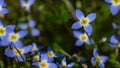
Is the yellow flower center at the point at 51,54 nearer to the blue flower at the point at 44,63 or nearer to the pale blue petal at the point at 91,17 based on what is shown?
the blue flower at the point at 44,63

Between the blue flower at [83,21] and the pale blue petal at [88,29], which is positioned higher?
the blue flower at [83,21]

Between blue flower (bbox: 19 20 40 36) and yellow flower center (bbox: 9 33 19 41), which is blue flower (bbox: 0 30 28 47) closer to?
yellow flower center (bbox: 9 33 19 41)

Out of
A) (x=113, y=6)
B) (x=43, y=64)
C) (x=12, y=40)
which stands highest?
(x=113, y=6)

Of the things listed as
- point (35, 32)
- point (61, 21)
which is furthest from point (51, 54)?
point (35, 32)

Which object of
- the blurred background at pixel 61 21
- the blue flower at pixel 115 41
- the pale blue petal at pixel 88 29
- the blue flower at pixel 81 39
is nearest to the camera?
the pale blue petal at pixel 88 29

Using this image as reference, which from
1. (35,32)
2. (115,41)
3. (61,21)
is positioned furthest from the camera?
(35,32)

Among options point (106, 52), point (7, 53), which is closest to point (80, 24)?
point (7, 53)

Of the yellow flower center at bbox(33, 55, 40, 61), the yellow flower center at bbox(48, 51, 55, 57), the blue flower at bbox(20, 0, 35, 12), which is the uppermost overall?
the blue flower at bbox(20, 0, 35, 12)

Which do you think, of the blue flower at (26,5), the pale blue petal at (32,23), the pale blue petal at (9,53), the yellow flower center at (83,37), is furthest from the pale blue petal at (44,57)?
the pale blue petal at (32,23)

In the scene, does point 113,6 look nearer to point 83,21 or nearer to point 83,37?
point 83,21

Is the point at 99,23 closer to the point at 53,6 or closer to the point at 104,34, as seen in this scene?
the point at 104,34

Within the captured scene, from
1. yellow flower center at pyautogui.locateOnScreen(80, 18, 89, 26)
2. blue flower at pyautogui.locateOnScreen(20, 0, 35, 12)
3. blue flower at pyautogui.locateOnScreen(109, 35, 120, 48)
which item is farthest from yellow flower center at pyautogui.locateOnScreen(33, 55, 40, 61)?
blue flower at pyautogui.locateOnScreen(20, 0, 35, 12)

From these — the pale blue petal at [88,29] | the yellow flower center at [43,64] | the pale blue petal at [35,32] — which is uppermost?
the pale blue petal at [88,29]
